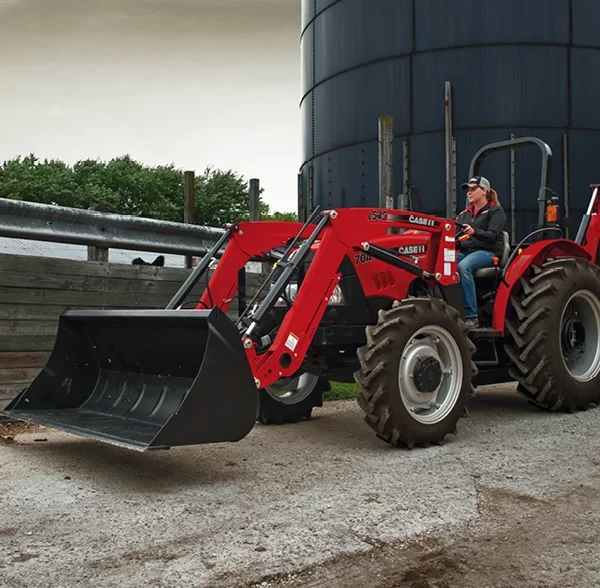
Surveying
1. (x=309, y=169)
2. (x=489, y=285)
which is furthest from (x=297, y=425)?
(x=309, y=169)

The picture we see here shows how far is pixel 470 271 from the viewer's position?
6723 mm

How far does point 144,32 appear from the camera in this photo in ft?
54.3

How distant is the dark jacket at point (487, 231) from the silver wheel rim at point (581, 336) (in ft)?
2.70

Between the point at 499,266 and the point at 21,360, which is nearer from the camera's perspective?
the point at 21,360

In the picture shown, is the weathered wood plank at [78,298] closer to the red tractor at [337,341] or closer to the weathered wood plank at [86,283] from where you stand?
the weathered wood plank at [86,283]

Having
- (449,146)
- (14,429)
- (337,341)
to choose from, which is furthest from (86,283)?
(449,146)

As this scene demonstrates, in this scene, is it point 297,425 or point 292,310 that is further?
point 297,425

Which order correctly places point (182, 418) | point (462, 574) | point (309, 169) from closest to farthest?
point (462, 574) < point (182, 418) < point (309, 169)

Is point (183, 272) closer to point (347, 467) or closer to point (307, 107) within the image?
point (347, 467)

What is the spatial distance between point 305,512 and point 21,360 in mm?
3326

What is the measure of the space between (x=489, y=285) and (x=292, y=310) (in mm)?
2425

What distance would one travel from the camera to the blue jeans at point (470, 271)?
21.5 feet

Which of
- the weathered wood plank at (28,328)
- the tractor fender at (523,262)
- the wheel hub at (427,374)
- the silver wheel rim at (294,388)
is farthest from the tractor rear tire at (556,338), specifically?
the weathered wood plank at (28,328)

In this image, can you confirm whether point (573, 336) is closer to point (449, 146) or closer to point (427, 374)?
point (427, 374)
